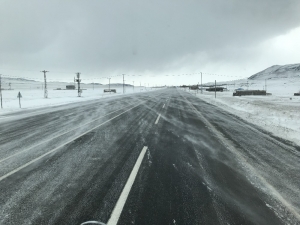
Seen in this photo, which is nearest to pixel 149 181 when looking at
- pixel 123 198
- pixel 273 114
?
pixel 123 198

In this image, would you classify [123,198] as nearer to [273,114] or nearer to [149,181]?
[149,181]

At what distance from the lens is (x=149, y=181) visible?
4.00 m

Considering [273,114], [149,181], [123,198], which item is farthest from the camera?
[273,114]

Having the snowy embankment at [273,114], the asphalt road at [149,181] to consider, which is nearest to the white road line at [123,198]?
the asphalt road at [149,181]

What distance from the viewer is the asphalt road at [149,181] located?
2.99 metres

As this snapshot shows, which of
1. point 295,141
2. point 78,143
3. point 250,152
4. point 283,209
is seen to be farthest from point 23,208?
point 295,141

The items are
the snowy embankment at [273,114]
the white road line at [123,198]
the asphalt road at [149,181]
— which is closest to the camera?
the white road line at [123,198]

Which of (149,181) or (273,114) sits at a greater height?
(273,114)

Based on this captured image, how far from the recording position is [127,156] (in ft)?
17.9

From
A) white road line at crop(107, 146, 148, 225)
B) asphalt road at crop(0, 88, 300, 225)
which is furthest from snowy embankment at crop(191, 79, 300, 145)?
white road line at crop(107, 146, 148, 225)

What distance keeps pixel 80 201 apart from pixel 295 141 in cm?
765

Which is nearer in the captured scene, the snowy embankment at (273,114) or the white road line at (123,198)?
the white road line at (123,198)

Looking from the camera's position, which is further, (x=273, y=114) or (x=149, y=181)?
(x=273, y=114)

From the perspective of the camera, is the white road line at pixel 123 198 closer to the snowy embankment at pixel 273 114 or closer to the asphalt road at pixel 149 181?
the asphalt road at pixel 149 181
